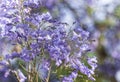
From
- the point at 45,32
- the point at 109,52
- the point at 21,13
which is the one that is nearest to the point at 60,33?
the point at 45,32

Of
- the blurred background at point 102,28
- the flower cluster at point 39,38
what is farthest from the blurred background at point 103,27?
the flower cluster at point 39,38

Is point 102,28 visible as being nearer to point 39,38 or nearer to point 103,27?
point 103,27

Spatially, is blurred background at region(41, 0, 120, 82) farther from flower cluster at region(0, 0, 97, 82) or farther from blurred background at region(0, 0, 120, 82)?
flower cluster at region(0, 0, 97, 82)

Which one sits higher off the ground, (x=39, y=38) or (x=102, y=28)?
(x=102, y=28)

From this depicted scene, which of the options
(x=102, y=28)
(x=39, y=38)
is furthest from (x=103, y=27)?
(x=39, y=38)

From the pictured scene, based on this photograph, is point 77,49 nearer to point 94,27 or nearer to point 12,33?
point 12,33

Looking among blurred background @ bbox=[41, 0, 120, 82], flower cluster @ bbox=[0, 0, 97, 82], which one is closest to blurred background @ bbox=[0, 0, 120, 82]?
blurred background @ bbox=[41, 0, 120, 82]
